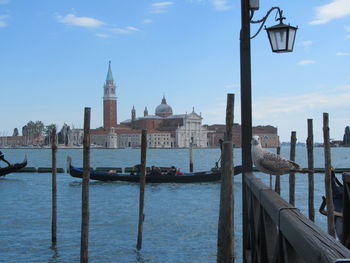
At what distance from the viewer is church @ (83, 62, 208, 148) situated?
99.0m

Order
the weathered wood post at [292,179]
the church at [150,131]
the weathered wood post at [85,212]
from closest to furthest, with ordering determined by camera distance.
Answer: the weathered wood post at [85,212], the weathered wood post at [292,179], the church at [150,131]

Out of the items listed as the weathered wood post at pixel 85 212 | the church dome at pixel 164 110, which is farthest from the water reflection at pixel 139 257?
the church dome at pixel 164 110

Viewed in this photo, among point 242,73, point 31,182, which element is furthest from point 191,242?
point 31,182

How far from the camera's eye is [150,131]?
323 feet

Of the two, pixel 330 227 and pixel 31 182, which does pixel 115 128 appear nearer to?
pixel 31 182

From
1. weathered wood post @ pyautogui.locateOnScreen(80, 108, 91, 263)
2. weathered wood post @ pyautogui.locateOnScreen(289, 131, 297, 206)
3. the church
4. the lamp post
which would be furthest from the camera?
the church

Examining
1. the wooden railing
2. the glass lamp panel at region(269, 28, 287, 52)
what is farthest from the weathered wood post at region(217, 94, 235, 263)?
the glass lamp panel at region(269, 28, 287, 52)

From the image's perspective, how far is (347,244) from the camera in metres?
2.64

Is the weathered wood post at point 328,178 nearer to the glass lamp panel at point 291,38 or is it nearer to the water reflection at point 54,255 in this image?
the glass lamp panel at point 291,38

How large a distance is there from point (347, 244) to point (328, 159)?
11.5 feet

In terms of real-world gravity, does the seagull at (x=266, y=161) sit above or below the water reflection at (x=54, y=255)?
above

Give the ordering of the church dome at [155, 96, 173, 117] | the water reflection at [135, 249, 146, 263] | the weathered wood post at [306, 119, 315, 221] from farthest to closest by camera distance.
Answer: the church dome at [155, 96, 173, 117] < the water reflection at [135, 249, 146, 263] < the weathered wood post at [306, 119, 315, 221]

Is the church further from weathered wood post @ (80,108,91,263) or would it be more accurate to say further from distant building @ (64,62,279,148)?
weathered wood post @ (80,108,91,263)

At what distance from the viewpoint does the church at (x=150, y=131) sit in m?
99.0
